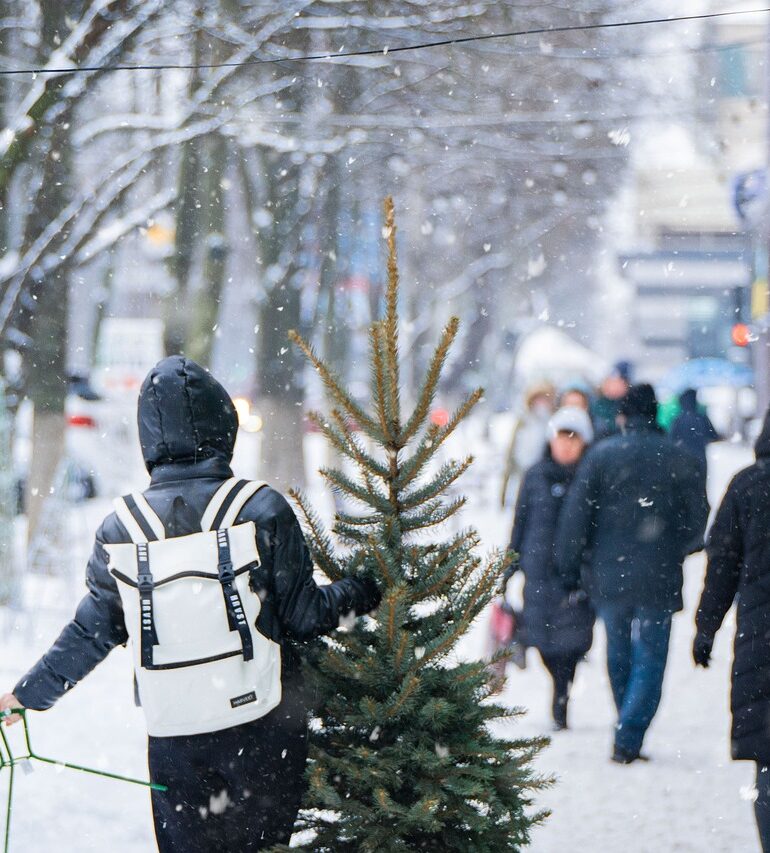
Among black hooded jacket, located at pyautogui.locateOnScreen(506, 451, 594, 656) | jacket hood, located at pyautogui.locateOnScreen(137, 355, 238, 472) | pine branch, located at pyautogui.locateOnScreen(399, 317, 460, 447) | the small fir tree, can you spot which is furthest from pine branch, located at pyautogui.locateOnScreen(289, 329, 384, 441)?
black hooded jacket, located at pyautogui.locateOnScreen(506, 451, 594, 656)

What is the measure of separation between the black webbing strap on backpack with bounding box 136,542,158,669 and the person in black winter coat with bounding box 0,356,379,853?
0.08 metres

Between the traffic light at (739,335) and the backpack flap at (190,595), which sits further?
the traffic light at (739,335)

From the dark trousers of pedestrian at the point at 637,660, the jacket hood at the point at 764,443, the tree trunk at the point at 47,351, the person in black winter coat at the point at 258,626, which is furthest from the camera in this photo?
the tree trunk at the point at 47,351

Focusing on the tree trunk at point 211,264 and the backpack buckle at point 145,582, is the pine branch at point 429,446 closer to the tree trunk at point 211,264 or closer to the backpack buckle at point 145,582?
the backpack buckle at point 145,582

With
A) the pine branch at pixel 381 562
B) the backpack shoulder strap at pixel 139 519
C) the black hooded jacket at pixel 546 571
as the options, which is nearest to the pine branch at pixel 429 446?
the pine branch at pixel 381 562

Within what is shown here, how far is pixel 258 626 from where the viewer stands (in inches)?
130

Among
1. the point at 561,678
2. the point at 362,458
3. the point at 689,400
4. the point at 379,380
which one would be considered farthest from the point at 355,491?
the point at 689,400

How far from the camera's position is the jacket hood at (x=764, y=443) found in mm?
4086

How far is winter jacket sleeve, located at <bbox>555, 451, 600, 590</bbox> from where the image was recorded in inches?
255

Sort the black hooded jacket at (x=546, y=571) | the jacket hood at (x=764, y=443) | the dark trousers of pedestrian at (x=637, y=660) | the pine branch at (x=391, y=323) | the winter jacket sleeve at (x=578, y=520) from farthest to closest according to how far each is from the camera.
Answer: the black hooded jacket at (x=546, y=571) → the winter jacket sleeve at (x=578, y=520) → the dark trousers of pedestrian at (x=637, y=660) → the jacket hood at (x=764, y=443) → the pine branch at (x=391, y=323)

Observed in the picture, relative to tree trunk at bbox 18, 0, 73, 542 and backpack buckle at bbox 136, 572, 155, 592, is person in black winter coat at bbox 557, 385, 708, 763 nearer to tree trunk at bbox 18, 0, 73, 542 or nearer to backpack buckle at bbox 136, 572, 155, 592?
backpack buckle at bbox 136, 572, 155, 592

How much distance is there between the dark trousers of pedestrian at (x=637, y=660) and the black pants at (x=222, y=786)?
323cm

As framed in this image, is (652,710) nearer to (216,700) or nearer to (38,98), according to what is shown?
(216,700)

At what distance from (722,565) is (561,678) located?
3037mm
